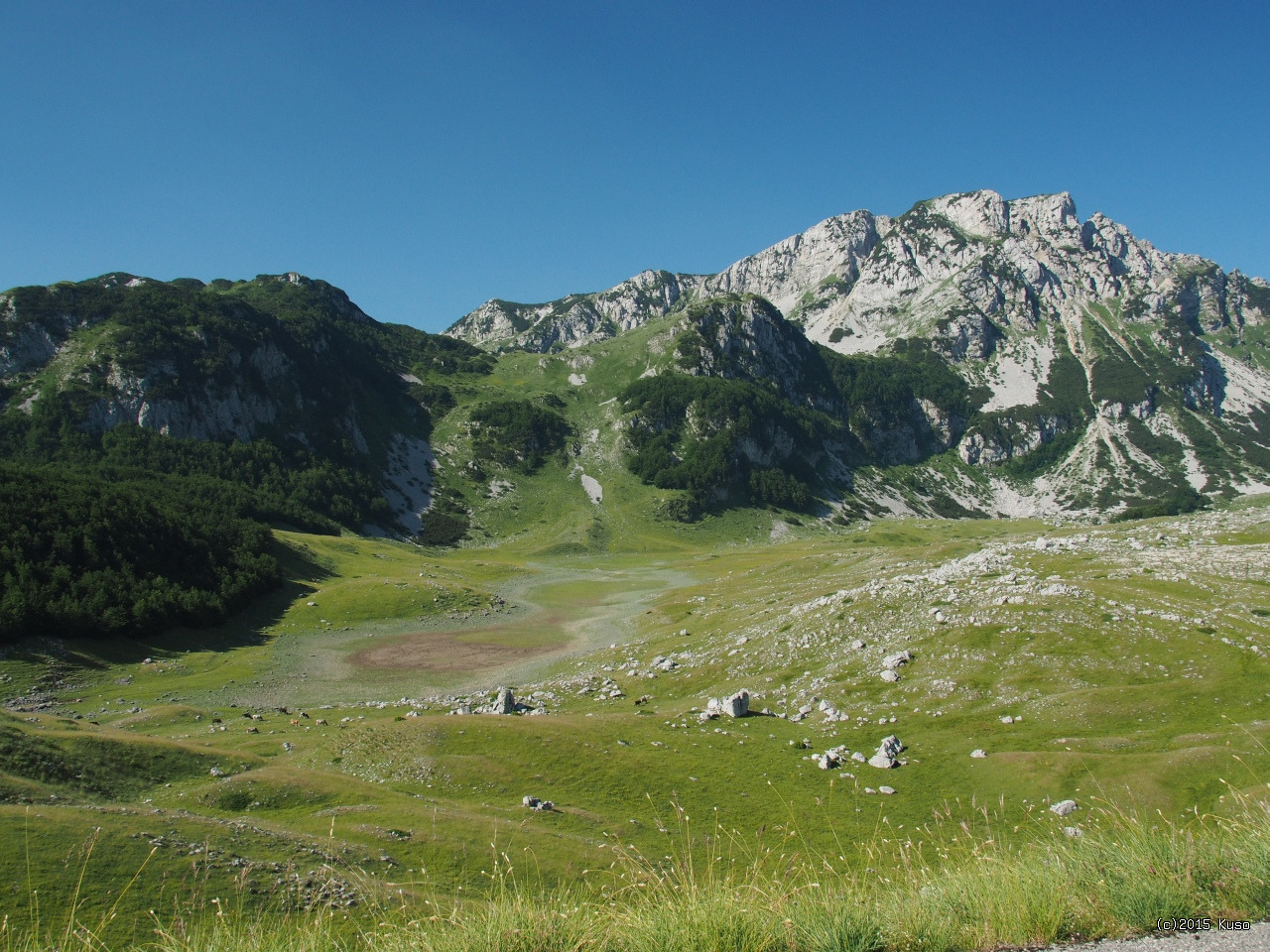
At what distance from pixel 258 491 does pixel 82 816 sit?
150 meters

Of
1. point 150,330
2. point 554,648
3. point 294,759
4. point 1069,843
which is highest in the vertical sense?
point 150,330

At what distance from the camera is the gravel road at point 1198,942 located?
19.0ft

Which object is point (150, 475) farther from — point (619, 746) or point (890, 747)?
point (890, 747)

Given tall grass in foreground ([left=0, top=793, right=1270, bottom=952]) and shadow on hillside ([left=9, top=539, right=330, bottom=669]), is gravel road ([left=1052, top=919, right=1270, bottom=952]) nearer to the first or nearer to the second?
tall grass in foreground ([left=0, top=793, right=1270, bottom=952])

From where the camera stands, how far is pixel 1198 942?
593cm

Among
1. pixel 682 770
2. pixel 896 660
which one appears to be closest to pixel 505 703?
pixel 682 770

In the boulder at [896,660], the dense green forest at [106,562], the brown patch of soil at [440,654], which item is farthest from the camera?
the brown patch of soil at [440,654]

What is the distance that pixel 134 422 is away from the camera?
15562 centimetres

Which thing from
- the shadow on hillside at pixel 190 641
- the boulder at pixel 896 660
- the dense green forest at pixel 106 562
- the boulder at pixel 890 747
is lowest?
the shadow on hillside at pixel 190 641

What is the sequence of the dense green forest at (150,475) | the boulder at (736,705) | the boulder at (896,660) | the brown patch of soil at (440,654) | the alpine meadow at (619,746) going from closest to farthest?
the alpine meadow at (619,746) < the boulder at (736,705) < the boulder at (896,660) < the brown patch of soil at (440,654) < the dense green forest at (150,475)

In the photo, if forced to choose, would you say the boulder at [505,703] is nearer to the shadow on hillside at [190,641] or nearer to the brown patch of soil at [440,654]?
the brown patch of soil at [440,654]

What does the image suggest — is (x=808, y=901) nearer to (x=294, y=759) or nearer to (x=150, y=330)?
(x=294, y=759)

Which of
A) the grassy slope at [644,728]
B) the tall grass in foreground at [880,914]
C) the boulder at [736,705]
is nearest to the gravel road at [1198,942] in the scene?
the tall grass in foreground at [880,914]

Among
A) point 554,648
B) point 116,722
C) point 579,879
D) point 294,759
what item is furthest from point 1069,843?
point 554,648
